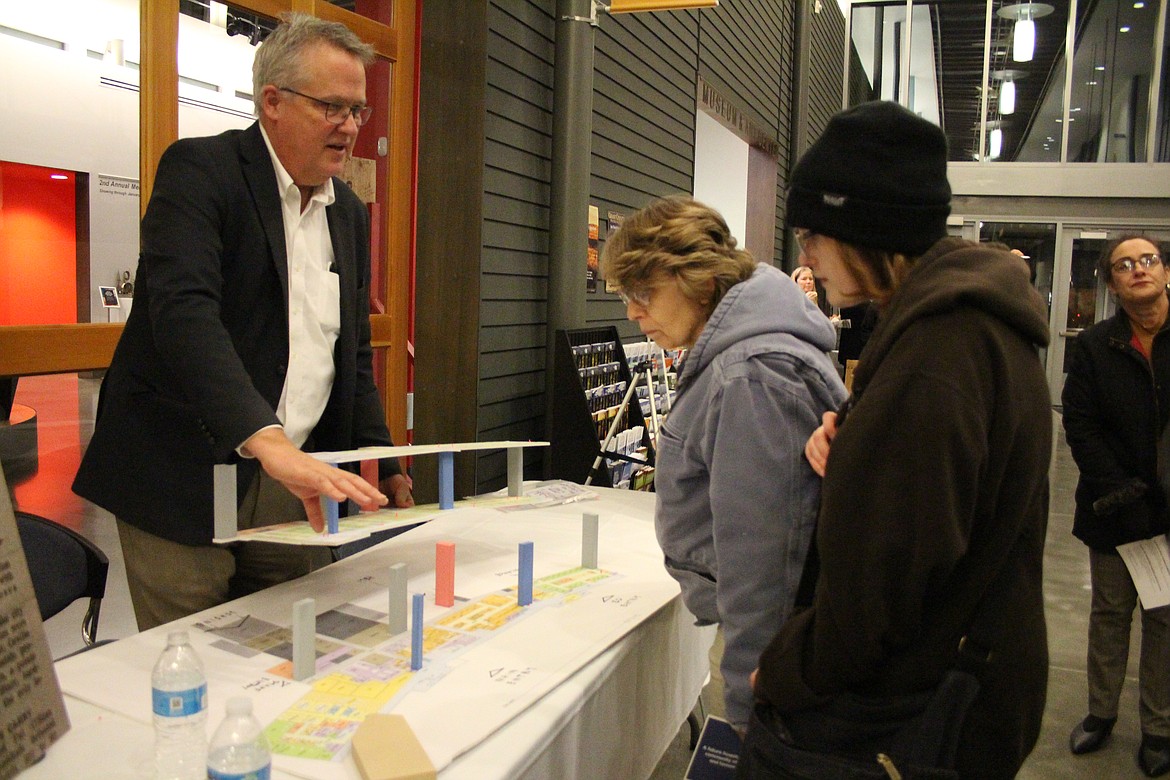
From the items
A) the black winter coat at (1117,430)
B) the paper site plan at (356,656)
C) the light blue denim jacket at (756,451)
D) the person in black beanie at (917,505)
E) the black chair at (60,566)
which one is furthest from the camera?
the black winter coat at (1117,430)

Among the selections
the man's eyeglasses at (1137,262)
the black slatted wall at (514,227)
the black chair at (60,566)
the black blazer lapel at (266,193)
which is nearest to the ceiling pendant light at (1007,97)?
the black slatted wall at (514,227)

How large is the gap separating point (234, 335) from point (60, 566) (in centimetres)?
90

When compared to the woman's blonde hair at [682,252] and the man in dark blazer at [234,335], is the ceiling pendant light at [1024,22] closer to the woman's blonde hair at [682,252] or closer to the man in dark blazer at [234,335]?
the woman's blonde hair at [682,252]

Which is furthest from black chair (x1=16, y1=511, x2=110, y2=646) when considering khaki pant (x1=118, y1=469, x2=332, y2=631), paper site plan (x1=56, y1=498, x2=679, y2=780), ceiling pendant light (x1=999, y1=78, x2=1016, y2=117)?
ceiling pendant light (x1=999, y1=78, x2=1016, y2=117)

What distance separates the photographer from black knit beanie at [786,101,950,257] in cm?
122

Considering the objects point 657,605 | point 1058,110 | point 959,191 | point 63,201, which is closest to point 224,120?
point 63,201

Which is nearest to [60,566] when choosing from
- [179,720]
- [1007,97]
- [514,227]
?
[179,720]

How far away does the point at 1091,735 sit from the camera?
334cm

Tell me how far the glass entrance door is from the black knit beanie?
11.8 m

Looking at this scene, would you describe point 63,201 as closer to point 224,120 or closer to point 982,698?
point 224,120

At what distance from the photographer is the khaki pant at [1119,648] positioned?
315 cm

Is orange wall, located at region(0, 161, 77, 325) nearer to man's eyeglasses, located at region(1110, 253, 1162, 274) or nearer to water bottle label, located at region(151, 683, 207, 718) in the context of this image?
water bottle label, located at region(151, 683, 207, 718)

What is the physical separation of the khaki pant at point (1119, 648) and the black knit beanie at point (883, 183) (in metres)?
2.57

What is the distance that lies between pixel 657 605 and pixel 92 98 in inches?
105
